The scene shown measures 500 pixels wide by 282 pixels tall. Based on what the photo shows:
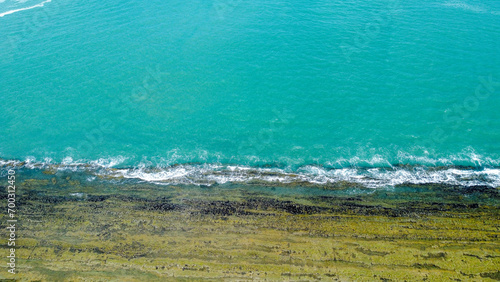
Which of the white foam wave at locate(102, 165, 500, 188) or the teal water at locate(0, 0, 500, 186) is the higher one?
the teal water at locate(0, 0, 500, 186)

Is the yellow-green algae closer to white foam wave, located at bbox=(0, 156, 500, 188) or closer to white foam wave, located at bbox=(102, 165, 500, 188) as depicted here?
white foam wave, located at bbox=(102, 165, 500, 188)

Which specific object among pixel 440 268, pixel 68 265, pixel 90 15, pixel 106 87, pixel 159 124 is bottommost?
pixel 440 268

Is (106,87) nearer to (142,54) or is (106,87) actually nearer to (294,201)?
(142,54)

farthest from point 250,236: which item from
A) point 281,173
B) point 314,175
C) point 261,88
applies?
point 261,88

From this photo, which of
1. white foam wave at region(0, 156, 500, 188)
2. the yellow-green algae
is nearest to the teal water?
white foam wave at region(0, 156, 500, 188)

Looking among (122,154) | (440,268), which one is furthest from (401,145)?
(122,154)

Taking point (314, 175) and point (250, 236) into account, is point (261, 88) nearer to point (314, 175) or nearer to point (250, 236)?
point (314, 175)

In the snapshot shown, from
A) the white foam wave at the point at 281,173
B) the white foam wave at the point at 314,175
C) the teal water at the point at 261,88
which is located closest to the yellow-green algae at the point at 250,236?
the white foam wave at the point at 314,175
